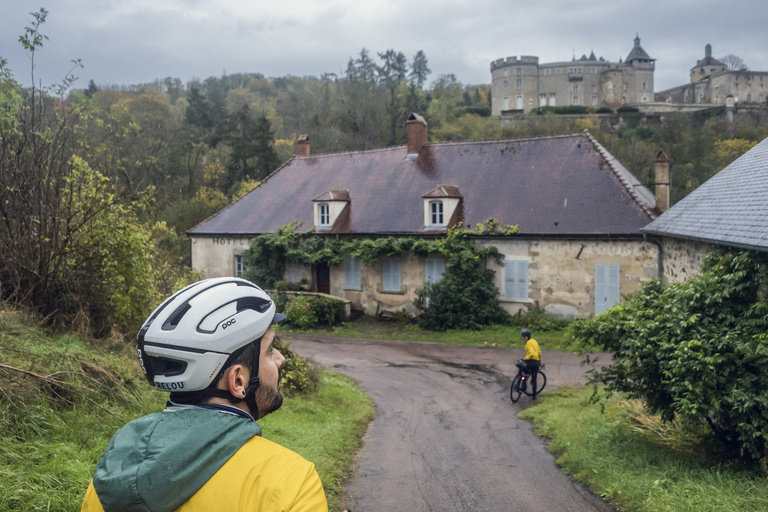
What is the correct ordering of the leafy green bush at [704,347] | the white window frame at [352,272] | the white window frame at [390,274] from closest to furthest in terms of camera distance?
the leafy green bush at [704,347] < the white window frame at [390,274] < the white window frame at [352,272]

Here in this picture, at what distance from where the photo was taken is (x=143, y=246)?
9719 mm

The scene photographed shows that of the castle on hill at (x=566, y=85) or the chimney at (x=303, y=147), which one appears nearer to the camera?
the chimney at (x=303, y=147)

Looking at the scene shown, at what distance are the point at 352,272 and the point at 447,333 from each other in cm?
497

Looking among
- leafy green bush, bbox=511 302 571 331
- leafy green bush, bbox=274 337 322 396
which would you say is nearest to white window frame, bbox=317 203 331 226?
leafy green bush, bbox=511 302 571 331

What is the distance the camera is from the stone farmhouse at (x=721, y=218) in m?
8.76

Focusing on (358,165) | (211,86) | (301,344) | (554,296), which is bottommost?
(301,344)

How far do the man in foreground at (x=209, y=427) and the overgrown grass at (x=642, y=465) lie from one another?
19.0ft

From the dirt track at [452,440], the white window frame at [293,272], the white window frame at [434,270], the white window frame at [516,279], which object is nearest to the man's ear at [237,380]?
the dirt track at [452,440]

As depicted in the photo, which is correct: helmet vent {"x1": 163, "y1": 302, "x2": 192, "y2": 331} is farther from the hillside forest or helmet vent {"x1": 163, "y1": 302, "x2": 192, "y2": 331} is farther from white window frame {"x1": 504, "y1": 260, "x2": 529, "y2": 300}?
white window frame {"x1": 504, "y1": 260, "x2": 529, "y2": 300}

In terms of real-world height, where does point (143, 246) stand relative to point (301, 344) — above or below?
above

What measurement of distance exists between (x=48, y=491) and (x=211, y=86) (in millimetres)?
67049

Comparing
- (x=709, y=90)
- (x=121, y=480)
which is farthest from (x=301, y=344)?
(x=709, y=90)

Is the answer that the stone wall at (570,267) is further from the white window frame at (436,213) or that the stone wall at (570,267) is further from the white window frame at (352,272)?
the white window frame at (352,272)

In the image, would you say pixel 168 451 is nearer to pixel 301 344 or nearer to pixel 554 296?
pixel 301 344
